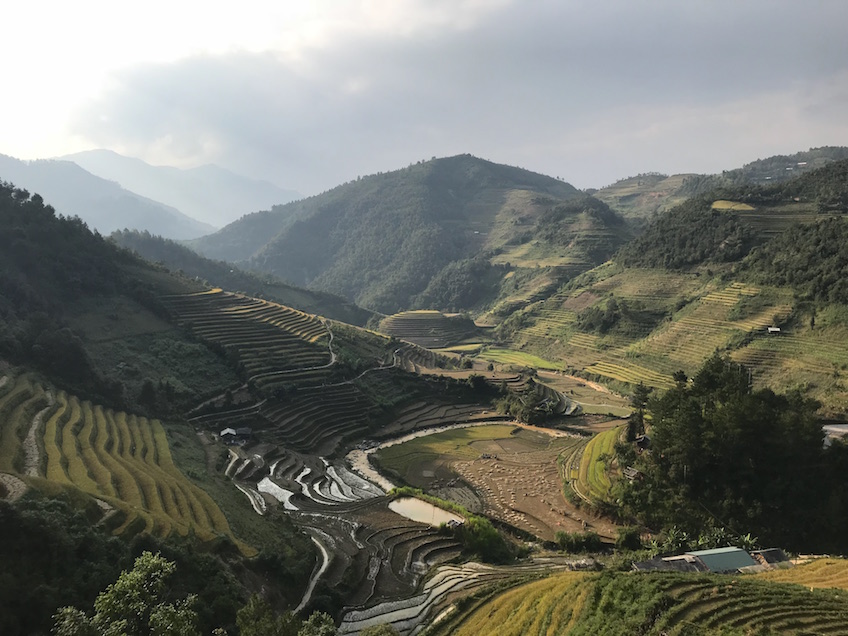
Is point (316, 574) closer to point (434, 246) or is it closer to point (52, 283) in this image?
point (52, 283)

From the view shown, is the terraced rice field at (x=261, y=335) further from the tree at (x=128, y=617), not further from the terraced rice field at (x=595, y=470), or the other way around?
the tree at (x=128, y=617)

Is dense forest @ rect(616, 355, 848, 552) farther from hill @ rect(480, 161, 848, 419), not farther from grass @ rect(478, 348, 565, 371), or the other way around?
grass @ rect(478, 348, 565, 371)

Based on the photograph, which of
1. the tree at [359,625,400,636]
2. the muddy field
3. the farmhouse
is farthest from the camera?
the muddy field

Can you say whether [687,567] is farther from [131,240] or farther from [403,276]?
[403,276]

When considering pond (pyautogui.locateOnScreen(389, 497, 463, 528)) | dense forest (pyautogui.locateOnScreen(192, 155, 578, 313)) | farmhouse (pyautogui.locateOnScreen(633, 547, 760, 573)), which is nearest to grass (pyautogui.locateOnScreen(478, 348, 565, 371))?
pond (pyautogui.locateOnScreen(389, 497, 463, 528))

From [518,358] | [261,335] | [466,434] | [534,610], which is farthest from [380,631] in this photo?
[518,358]

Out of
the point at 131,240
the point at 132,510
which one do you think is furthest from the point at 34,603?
the point at 131,240

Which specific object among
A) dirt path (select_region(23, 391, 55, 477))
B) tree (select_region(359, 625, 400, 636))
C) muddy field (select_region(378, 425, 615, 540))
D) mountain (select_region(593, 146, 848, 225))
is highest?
mountain (select_region(593, 146, 848, 225))
